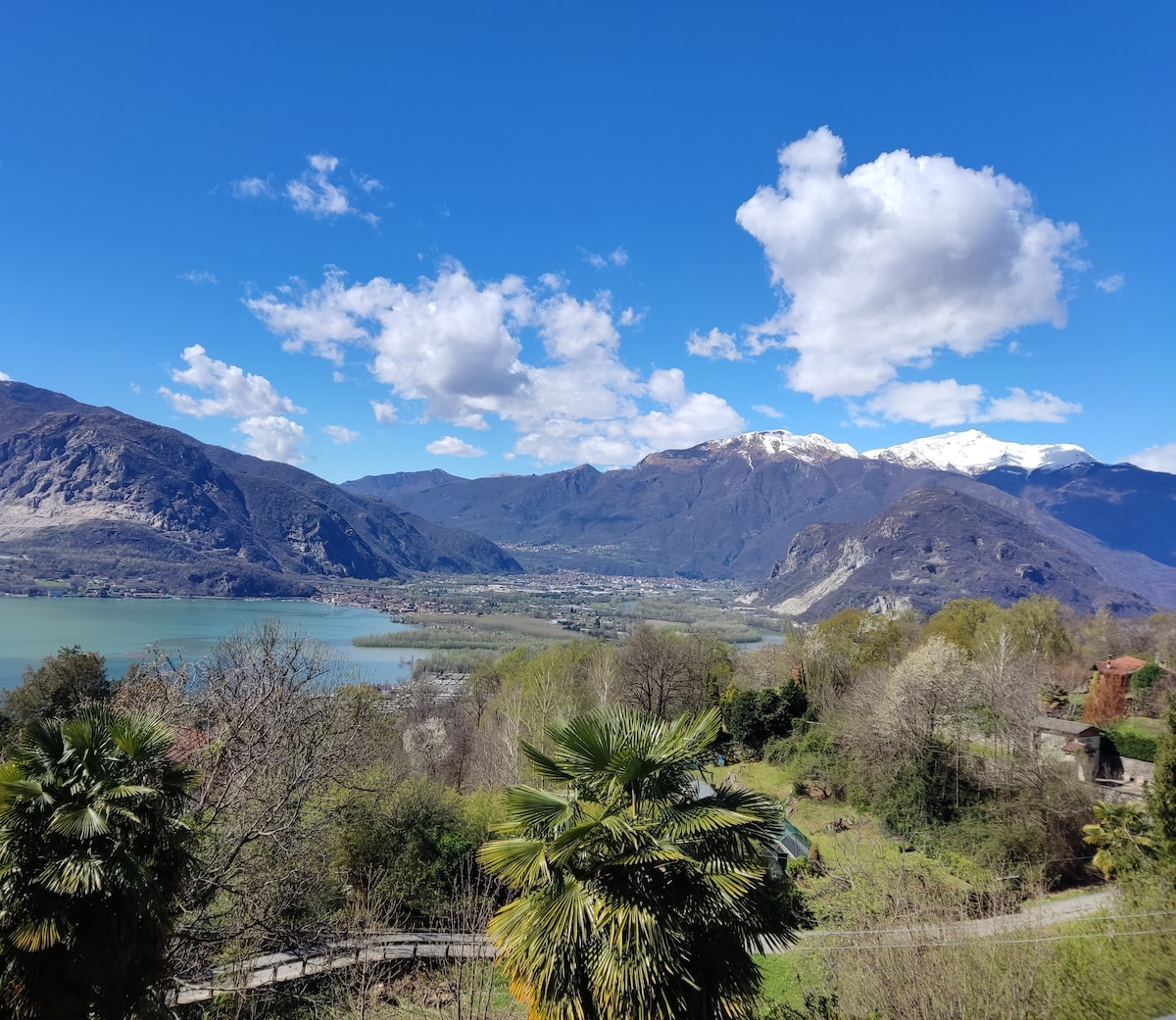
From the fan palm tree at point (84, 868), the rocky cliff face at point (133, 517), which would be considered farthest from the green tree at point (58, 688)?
the rocky cliff face at point (133, 517)

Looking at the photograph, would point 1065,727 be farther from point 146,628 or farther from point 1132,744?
point 146,628

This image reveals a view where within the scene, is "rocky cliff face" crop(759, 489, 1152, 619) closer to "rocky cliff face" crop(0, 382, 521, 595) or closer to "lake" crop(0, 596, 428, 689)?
"lake" crop(0, 596, 428, 689)

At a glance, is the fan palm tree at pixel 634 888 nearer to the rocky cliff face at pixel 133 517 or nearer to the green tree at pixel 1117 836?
the green tree at pixel 1117 836

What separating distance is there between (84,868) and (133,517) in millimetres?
181571

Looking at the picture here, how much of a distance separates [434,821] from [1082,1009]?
43.9 feet

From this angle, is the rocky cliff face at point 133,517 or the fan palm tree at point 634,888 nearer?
the fan palm tree at point 634,888

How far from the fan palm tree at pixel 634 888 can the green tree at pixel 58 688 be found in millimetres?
23397

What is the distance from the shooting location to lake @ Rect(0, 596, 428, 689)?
168 ft

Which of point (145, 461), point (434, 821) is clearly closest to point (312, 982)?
point (434, 821)

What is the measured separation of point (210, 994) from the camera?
929cm

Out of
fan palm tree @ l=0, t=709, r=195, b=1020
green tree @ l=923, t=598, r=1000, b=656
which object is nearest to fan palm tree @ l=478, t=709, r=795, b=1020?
fan palm tree @ l=0, t=709, r=195, b=1020

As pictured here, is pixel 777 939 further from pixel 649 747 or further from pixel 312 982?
pixel 312 982

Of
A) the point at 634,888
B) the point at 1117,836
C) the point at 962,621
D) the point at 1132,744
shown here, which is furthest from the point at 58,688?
the point at 962,621

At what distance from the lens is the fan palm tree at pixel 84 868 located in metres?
4.95
